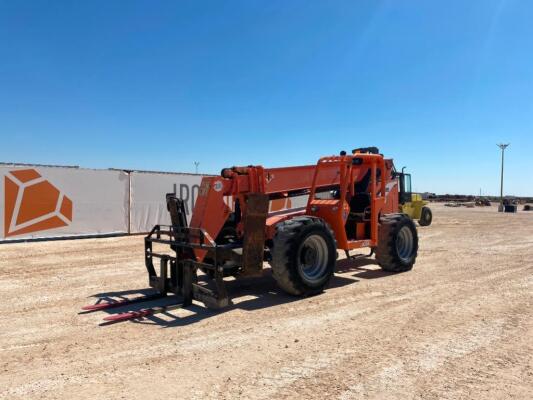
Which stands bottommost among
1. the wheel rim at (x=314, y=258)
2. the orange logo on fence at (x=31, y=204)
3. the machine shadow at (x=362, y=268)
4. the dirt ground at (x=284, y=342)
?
the dirt ground at (x=284, y=342)

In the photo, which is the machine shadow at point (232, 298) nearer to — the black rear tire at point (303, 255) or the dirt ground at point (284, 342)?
the dirt ground at point (284, 342)

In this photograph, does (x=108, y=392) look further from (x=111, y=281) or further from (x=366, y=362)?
(x=111, y=281)

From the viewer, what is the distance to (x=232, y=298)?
741cm

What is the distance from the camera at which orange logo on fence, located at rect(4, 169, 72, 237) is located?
47.1 feet

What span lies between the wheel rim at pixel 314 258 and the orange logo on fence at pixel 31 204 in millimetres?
11063

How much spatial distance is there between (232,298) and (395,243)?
3.92 m

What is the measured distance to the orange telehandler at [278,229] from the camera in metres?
6.91

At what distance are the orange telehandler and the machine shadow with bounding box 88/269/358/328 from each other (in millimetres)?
161

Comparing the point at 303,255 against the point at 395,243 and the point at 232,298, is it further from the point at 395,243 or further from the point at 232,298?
the point at 395,243

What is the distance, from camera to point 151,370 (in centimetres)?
440

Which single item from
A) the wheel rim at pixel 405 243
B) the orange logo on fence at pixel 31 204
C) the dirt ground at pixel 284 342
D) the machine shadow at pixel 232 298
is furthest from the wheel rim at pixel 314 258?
the orange logo on fence at pixel 31 204

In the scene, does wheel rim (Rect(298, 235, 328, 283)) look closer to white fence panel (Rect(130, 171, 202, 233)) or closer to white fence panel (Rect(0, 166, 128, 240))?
white fence panel (Rect(0, 166, 128, 240))

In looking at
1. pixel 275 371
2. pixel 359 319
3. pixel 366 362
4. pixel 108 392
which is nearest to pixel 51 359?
pixel 108 392

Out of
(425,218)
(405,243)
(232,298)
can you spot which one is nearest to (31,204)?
(232,298)
